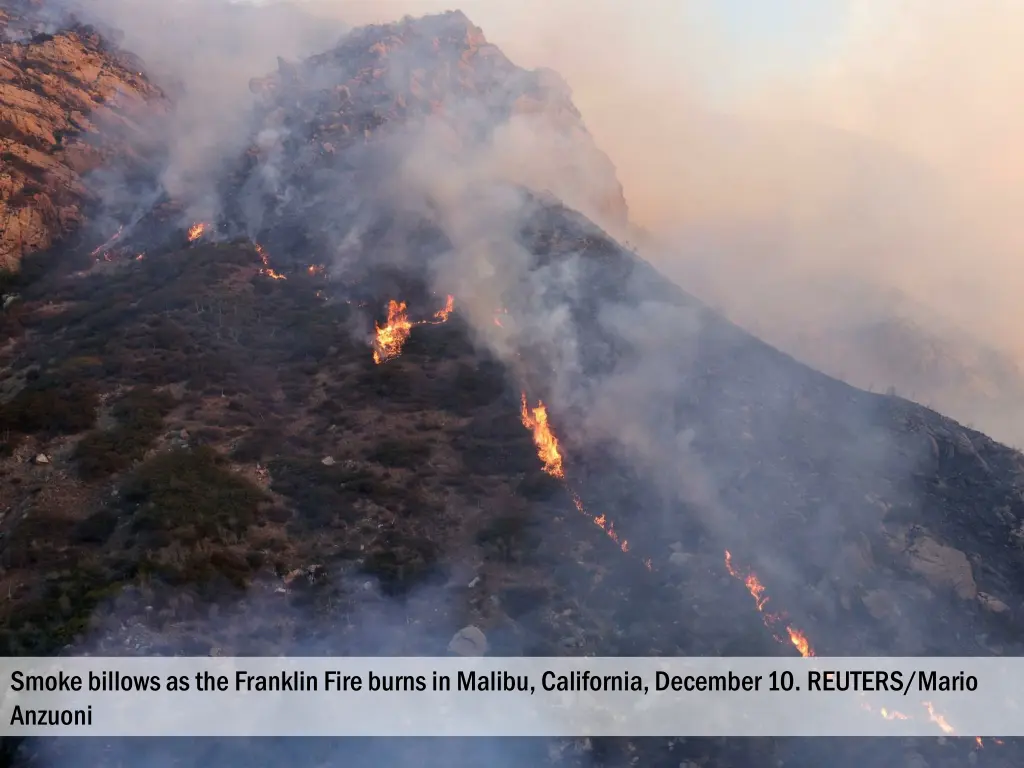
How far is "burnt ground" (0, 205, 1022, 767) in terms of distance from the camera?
24797mm

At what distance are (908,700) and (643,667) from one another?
10.1 m

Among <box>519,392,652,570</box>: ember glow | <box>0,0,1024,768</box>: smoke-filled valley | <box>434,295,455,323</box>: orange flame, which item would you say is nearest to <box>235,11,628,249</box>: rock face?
<box>0,0,1024,768</box>: smoke-filled valley

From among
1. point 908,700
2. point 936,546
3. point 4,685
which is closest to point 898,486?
point 936,546

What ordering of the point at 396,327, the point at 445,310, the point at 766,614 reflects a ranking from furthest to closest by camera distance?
the point at 445,310 → the point at 396,327 → the point at 766,614

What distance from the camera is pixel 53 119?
76.4 m

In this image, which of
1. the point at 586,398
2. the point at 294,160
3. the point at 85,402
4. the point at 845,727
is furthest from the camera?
the point at 294,160

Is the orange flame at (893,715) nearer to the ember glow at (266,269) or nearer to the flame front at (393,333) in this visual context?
the flame front at (393,333)

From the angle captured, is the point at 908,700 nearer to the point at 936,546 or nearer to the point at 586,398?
the point at 936,546

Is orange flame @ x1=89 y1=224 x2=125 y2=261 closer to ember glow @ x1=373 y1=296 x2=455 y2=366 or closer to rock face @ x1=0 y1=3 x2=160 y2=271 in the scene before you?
rock face @ x1=0 y1=3 x2=160 y2=271

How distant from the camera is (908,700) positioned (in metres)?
26.4
